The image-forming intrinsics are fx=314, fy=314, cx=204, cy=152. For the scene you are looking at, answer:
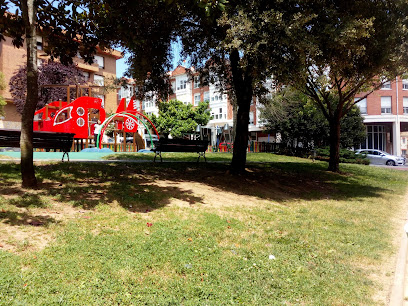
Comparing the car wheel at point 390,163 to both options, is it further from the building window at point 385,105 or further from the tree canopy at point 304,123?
the building window at point 385,105

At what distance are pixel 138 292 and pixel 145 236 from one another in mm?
1257

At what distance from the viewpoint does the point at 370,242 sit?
5102 millimetres

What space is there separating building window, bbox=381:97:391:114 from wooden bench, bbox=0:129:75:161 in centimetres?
3570

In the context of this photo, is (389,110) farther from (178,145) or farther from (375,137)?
(178,145)

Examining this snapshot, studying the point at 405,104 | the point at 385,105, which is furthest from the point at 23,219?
the point at 405,104

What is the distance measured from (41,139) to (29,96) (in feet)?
10.0

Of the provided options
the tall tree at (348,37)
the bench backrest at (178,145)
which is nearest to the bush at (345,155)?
the tall tree at (348,37)

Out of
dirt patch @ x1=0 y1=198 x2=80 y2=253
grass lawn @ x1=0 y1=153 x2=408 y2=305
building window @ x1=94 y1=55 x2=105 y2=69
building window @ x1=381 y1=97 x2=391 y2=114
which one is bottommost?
grass lawn @ x1=0 y1=153 x2=408 y2=305

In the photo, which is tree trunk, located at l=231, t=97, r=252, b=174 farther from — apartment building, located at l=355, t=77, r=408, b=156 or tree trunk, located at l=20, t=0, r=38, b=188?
apartment building, located at l=355, t=77, r=408, b=156

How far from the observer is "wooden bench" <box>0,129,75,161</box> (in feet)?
27.4

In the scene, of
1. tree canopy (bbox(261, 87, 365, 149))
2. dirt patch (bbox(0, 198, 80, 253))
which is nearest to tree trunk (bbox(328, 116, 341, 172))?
tree canopy (bbox(261, 87, 365, 149))

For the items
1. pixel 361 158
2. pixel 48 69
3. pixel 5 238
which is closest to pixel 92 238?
pixel 5 238

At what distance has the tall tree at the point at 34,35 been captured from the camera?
5.80 meters

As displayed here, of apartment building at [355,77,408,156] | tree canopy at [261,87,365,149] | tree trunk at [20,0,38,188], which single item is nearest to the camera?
tree trunk at [20,0,38,188]
